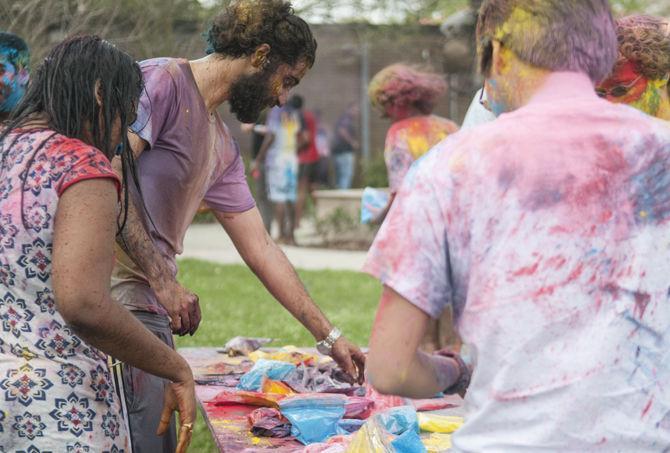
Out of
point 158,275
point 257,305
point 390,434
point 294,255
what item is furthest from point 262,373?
point 294,255

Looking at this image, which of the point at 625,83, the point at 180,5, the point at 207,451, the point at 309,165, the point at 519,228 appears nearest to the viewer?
the point at 519,228

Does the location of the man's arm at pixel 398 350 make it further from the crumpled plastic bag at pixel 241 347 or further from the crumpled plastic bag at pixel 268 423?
the crumpled plastic bag at pixel 241 347

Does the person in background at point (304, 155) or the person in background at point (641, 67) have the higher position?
the person in background at point (641, 67)

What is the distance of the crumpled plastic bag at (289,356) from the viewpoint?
5012 mm

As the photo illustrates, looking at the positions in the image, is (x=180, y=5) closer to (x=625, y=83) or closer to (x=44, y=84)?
(x=625, y=83)

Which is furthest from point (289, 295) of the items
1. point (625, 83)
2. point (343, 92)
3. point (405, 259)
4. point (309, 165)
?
point (343, 92)

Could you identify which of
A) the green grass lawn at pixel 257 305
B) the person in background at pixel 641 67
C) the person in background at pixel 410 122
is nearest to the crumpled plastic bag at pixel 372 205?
the person in background at pixel 410 122

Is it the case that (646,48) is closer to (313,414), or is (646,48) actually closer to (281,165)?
(313,414)

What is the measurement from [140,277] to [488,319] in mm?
1992

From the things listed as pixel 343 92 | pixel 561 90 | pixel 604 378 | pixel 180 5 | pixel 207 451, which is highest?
pixel 561 90

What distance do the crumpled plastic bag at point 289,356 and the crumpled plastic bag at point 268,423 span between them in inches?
36.5

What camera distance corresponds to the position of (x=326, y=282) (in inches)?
443

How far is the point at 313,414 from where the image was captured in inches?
157

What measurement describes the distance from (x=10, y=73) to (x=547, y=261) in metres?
3.19
